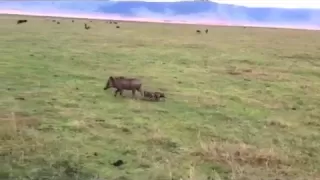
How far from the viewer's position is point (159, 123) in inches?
504

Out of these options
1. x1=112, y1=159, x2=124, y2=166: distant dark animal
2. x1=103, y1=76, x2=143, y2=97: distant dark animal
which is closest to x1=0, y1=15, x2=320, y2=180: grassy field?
x1=112, y1=159, x2=124, y2=166: distant dark animal

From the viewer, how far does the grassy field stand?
30.6 ft

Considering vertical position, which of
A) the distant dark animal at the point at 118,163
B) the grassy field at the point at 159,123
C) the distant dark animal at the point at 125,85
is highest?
the distant dark animal at the point at 125,85

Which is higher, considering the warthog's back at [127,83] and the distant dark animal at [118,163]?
the warthog's back at [127,83]

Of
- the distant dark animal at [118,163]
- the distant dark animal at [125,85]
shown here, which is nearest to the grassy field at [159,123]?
the distant dark animal at [118,163]

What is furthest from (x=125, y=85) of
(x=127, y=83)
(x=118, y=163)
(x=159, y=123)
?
(x=118, y=163)

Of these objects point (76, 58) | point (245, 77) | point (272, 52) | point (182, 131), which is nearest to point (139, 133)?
point (182, 131)

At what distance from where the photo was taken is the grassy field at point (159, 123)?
30.6ft

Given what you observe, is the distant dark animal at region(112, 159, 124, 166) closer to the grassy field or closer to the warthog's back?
the grassy field

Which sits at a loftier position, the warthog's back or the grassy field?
the warthog's back

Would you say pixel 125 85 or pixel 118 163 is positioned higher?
pixel 125 85

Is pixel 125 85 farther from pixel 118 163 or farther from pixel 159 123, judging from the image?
pixel 118 163

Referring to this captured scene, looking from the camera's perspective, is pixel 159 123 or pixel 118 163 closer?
pixel 118 163

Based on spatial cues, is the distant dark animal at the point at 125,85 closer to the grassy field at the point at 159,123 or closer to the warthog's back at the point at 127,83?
the warthog's back at the point at 127,83
